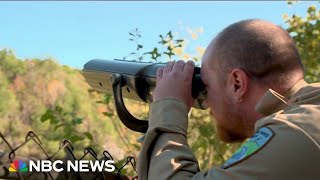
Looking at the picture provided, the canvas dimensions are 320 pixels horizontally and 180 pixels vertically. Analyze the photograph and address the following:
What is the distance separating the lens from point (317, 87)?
1328 mm

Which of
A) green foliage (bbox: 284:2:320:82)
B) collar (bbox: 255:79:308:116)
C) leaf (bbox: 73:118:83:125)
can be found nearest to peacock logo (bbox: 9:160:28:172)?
collar (bbox: 255:79:308:116)

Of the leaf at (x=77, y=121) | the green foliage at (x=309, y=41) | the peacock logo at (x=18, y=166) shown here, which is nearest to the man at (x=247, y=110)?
the peacock logo at (x=18, y=166)

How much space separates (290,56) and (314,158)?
0.30 m

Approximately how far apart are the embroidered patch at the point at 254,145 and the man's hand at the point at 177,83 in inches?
9.4

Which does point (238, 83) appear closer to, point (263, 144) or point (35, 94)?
point (263, 144)

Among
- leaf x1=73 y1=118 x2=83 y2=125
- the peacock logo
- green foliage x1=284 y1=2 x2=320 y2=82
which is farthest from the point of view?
green foliage x1=284 y1=2 x2=320 y2=82

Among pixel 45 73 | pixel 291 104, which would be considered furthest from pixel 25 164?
pixel 45 73

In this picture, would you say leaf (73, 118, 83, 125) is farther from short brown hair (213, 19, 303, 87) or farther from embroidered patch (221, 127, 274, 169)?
embroidered patch (221, 127, 274, 169)

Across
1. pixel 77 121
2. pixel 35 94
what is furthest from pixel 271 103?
pixel 35 94

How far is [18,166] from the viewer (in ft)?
5.36

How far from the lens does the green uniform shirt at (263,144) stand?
1.19 metres

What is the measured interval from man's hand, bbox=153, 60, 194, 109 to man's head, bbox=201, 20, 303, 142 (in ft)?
0.14

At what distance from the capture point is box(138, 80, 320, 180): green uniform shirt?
1194 millimetres

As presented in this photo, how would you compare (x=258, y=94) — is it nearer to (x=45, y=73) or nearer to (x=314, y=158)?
(x=314, y=158)
